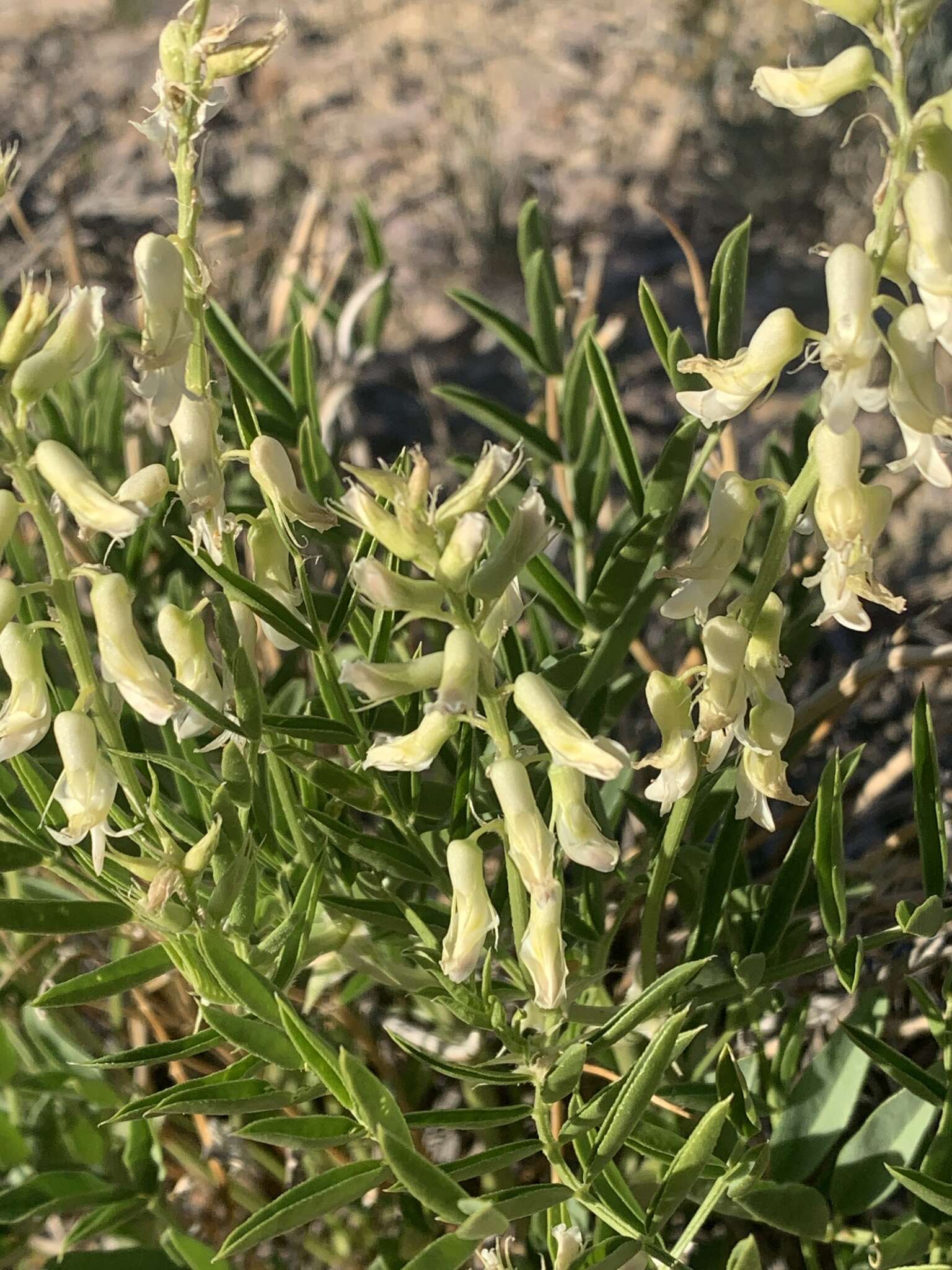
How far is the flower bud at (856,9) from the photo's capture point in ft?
1.88

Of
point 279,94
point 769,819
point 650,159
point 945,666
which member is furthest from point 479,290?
point 769,819

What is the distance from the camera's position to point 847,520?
594mm

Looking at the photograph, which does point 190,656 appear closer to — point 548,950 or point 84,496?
point 84,496

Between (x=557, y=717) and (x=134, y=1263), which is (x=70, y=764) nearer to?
(x=557, y=717)

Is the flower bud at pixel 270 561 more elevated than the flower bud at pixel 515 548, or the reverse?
the flower bud at pixel 515 548

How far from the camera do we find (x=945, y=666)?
0.93 meters

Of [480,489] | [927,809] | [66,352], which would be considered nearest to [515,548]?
[480,489]

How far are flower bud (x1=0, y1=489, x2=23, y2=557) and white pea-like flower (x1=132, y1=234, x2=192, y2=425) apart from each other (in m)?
0.08

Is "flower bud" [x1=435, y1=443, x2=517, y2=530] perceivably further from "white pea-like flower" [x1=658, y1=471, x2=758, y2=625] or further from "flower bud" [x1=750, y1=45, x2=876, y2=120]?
"flower bud" [x1=750, y1=45, x2=876, y2=120]

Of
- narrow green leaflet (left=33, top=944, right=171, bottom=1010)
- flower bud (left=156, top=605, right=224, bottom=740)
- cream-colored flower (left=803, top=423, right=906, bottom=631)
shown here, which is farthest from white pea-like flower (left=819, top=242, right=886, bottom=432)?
narrow green leaflet (left=33, top=944, right=171, bottom=1010)

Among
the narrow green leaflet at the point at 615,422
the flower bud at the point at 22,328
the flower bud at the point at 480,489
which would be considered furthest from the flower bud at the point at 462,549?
the narrow green leaflet at the point at 615,422

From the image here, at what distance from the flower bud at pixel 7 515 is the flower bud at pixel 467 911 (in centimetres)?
27

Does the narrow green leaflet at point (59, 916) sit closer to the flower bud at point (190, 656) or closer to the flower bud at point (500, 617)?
the flower bud at point (190, 656)

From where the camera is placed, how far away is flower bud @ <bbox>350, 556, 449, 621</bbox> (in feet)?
1.75
